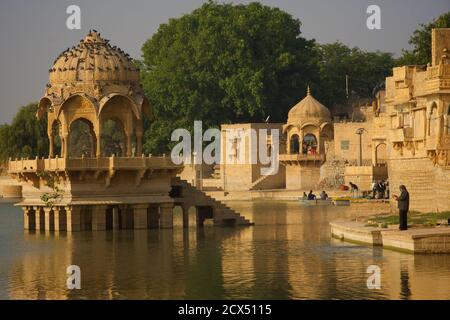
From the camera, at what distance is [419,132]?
141ft

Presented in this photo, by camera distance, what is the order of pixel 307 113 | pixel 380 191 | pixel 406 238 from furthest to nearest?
pixel 307 113
pixel 380 191
pixel 406 238

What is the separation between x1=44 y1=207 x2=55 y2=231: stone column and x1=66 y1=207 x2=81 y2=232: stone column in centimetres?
123

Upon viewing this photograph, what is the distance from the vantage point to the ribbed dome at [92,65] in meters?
46.7

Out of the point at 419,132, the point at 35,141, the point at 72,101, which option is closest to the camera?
→ the point at 419,132

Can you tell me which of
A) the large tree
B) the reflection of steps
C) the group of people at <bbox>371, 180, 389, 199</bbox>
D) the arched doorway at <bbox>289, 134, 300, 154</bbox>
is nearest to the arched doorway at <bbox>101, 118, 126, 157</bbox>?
the large tree

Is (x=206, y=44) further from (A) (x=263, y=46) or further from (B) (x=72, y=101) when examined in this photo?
(B) (x=72, y=101)

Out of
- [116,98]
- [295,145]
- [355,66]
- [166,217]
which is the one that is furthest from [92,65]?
[355,66]

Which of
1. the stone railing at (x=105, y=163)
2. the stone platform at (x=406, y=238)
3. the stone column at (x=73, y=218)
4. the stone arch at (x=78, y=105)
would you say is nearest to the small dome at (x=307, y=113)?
the stone arch at (x=78, y=105)

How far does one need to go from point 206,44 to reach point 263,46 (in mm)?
3889

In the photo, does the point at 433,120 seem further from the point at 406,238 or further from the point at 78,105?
the point at 78,105

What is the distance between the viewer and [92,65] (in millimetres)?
46656

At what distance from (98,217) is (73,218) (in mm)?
838

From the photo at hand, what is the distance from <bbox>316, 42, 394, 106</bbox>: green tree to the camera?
103 meters

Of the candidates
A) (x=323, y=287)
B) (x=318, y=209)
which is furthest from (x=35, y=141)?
(x=323, y=287)
